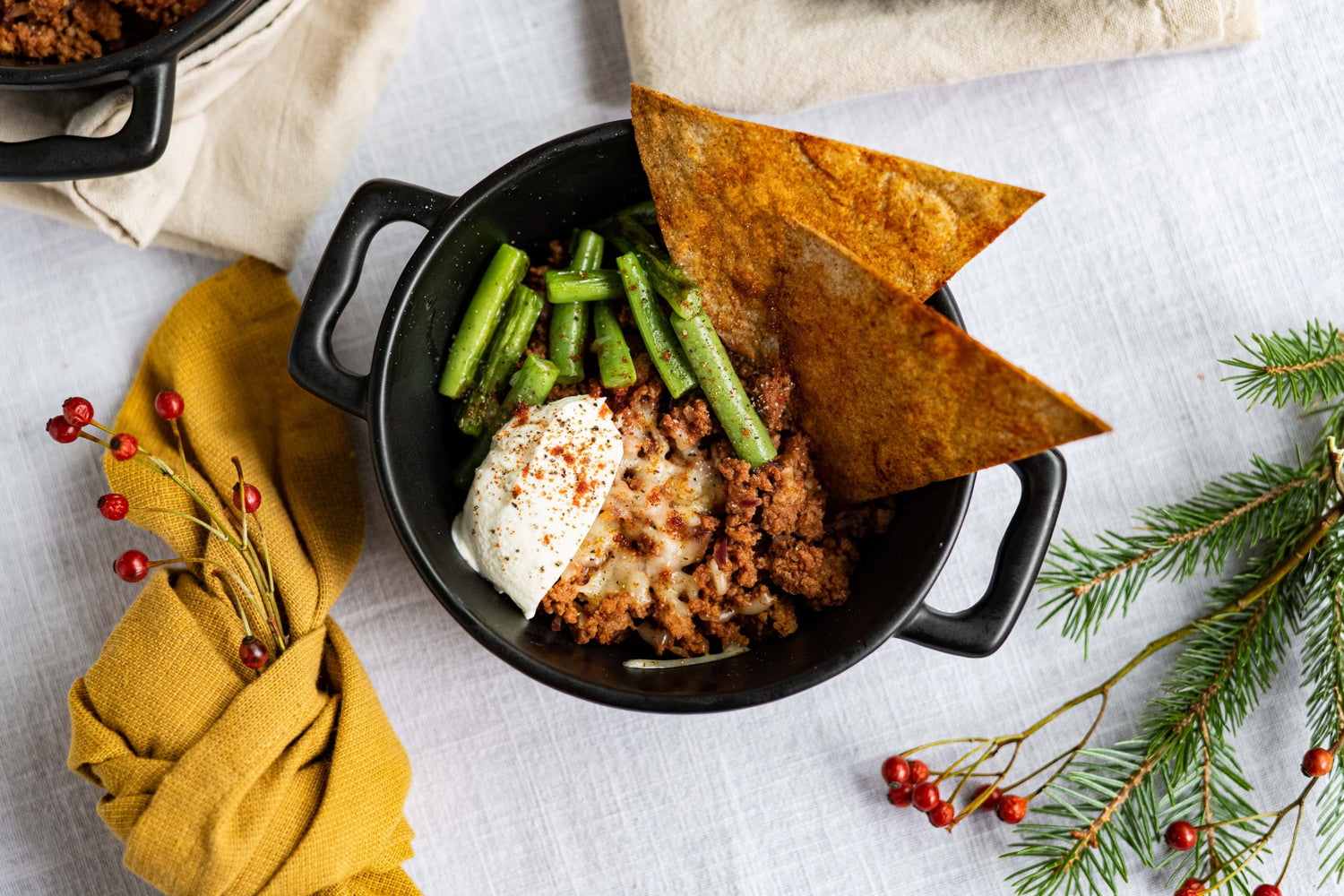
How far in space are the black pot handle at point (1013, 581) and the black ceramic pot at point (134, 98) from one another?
1.60 meters

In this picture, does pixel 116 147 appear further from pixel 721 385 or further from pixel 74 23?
pixel 721 385

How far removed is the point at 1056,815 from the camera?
215 centimetres

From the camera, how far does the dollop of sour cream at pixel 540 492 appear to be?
1.71 m

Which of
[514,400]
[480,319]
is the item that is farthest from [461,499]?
[480,319]

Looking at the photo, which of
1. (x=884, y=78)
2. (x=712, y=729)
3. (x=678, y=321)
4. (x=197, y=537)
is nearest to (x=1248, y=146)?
(x=884, y=78)

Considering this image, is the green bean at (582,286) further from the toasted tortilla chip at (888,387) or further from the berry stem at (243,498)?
the berry stem at (243,498)

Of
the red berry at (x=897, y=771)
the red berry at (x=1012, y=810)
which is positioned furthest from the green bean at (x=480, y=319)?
the red berry at (x=1012, y=810)

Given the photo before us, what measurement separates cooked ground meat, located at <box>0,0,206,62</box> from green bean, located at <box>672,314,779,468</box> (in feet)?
3.60

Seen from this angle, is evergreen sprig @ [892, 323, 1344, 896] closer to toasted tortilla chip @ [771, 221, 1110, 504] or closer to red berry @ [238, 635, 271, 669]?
toasted tortilla chip @ [771, 221, 1110, 504]

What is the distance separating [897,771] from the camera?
6.81 ft

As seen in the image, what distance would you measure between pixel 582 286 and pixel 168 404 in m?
0.85

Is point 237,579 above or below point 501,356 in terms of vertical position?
below

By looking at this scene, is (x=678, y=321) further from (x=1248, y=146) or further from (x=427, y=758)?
(x=1248, y=146)

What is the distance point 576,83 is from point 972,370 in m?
1.18
